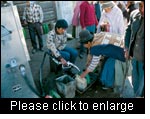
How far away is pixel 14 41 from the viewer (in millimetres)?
3633

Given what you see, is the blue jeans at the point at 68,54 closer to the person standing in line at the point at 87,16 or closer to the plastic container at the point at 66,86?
the plastic container at the point at 66,86

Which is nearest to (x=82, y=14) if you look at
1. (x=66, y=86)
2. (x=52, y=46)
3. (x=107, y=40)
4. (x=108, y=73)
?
(x=52, y=46)

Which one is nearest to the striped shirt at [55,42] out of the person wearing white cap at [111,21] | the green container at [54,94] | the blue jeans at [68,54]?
the blue jeans at [68,54]

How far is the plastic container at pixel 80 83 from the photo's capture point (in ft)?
13.6

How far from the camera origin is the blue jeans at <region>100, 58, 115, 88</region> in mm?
4102

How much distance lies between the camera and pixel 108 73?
13.7ft

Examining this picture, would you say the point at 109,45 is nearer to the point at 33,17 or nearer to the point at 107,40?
the point at 107,40

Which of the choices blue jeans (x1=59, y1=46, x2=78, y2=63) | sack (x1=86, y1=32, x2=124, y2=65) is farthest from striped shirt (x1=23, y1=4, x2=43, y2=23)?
sack (x1=86, y1=32, x2=124, y2=65)

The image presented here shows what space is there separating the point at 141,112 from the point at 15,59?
216 centimetres

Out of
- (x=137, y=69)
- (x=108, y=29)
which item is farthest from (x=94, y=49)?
(x=108, y=29)

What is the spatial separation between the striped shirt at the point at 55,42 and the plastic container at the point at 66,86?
2.10 ft

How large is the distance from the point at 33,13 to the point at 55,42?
251cm

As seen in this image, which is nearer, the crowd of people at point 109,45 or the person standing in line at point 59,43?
the crowd of people at point 109,45
